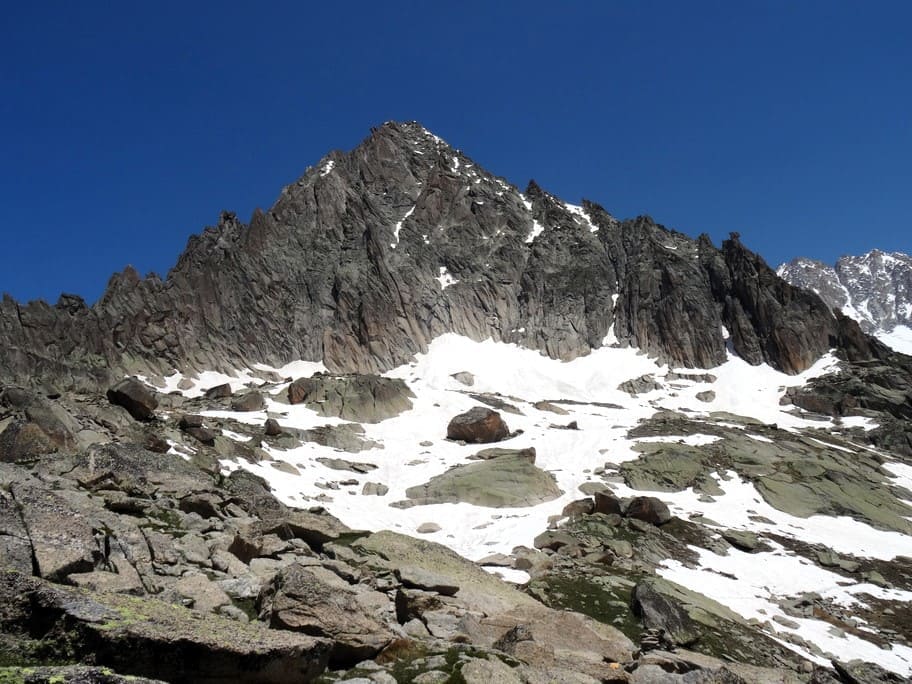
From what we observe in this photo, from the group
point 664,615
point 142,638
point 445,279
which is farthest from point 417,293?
point 142,638

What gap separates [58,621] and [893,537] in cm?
5602

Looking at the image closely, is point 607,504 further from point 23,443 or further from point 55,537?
point 55,537

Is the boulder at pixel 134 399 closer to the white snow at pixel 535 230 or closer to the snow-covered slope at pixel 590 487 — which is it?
the snow-covered slope at pixel 590 487

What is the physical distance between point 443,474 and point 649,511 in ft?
60.4

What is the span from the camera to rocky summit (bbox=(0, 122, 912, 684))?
33.2 ft

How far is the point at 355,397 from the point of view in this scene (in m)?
80.4

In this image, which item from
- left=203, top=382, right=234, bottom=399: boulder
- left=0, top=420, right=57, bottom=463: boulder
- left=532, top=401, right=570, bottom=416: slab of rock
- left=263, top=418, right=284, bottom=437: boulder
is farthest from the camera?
left=532, top=401, right=570, bottom=416: slab of rock

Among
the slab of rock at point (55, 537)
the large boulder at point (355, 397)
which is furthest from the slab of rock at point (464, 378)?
the slab of rock at point (55, 537)

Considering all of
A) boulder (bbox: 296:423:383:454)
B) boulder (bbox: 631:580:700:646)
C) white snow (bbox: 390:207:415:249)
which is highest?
white snow (bbox: 390:207:415:249)

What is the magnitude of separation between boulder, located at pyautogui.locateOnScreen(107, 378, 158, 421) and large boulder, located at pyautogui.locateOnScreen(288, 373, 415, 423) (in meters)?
28.5

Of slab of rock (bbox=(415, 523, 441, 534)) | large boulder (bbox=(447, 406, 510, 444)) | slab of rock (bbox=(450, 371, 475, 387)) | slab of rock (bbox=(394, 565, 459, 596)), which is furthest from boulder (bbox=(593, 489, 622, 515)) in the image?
slab of rock (bbox=(450, 371, 475, 387))

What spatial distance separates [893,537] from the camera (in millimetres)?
45188

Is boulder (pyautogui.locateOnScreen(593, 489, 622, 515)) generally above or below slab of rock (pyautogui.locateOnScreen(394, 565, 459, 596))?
above

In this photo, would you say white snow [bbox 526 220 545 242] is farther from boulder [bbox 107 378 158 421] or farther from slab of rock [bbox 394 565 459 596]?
slab of rock [bbox 394 565 459 596]
